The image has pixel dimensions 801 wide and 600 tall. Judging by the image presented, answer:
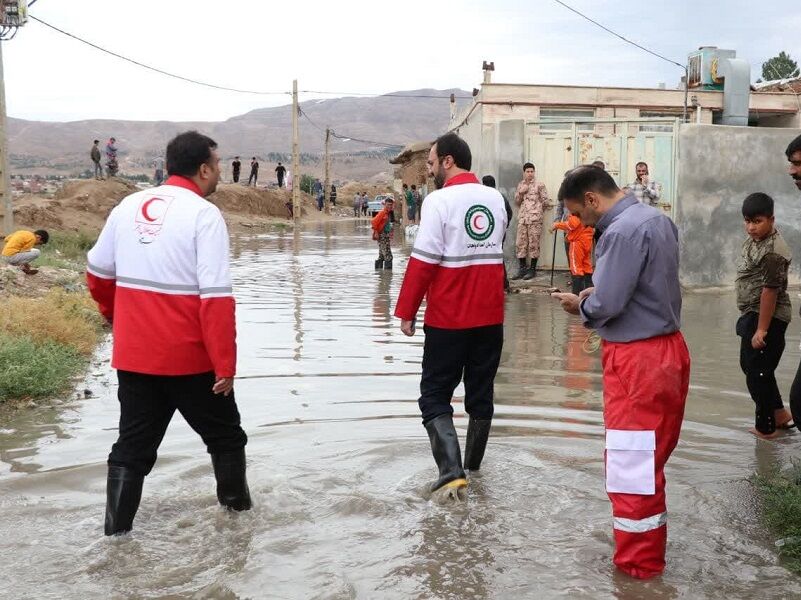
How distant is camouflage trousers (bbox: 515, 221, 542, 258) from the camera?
1492 cm

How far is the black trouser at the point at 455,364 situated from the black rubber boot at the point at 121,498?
163 centimetres

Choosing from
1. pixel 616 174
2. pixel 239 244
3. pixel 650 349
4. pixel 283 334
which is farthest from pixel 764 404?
pixel 239 244

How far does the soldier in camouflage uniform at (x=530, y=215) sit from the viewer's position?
14.7 meters

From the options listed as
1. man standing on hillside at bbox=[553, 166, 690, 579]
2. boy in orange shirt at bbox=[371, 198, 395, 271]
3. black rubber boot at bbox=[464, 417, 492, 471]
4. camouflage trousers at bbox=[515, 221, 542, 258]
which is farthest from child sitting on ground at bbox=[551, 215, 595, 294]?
man standing on hillside at bbox=[553, 166, 690, 579]

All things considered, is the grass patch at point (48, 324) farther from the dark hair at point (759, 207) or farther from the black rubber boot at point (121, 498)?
the dark hair at point (759, 207)

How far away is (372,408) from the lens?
283 inches

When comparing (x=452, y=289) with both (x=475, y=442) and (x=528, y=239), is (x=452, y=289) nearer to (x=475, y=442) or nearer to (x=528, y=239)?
(x=475, y=442)

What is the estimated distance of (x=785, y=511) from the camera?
4.57 metres

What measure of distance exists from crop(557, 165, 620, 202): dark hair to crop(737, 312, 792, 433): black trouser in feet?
8.26

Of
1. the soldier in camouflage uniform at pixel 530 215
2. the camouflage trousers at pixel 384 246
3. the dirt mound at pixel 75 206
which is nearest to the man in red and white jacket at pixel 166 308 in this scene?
the soldier in camouflage uniform at pixel 530 215

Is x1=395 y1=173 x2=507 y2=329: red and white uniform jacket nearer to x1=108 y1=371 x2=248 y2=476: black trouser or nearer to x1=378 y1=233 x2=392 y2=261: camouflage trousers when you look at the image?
x1=108 y1=371 x2=248 y2=476: black trouser

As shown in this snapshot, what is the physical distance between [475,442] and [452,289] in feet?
3.29

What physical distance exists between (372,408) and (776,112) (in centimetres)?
2888

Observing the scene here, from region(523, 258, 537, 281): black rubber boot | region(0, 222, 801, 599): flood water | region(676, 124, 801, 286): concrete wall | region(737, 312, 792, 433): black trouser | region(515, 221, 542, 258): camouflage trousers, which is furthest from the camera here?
region(523, 258, 537, 281): black rubber boot
